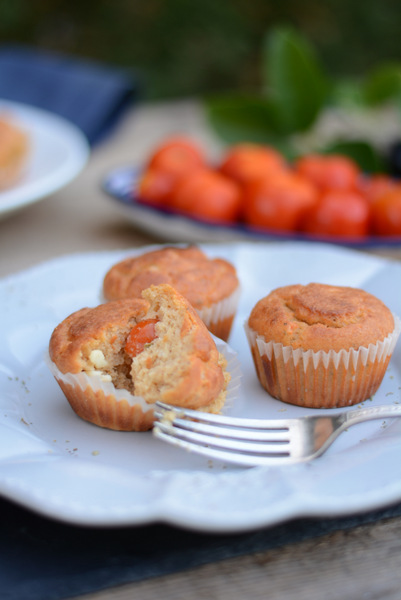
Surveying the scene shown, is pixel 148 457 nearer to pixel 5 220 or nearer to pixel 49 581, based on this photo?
pixel 49 581

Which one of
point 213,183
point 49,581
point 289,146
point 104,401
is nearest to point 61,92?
point 289,146

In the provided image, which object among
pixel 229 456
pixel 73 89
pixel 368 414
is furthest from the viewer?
pixel 73 89

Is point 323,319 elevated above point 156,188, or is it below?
above

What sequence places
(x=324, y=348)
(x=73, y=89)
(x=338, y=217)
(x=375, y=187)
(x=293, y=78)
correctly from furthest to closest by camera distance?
(x=73, y=89)
(x=293, y=78)
(x=375, y=187)
(x=338, y=217)
(x=324, y=348)

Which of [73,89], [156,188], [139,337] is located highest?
[139,337]

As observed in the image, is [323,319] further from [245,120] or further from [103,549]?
[245,120]

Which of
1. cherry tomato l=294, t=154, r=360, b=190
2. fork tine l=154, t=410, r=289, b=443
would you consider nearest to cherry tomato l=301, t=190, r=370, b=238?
cherry tomato l=294, t=154, r=360, b=190

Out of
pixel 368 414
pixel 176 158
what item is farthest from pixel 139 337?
pixel 176 158

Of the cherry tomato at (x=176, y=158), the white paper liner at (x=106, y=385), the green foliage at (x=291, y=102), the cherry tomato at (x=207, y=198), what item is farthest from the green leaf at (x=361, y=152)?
the white paper liner at (x=106, y=385)
